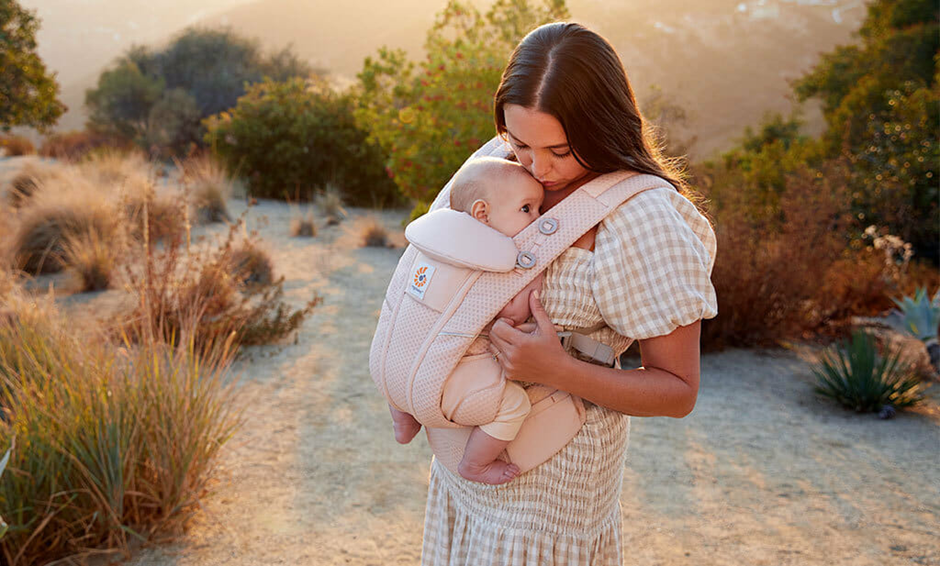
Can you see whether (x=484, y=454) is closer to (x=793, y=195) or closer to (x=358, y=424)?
(x=358, y=424)

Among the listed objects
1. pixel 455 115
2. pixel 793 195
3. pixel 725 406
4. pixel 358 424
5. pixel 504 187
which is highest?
pixel 504 187

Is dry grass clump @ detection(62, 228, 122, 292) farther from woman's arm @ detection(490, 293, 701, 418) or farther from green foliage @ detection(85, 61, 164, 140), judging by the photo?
green foliage @ detection(85, 61, 164, 140)

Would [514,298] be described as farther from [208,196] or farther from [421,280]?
[208,196]

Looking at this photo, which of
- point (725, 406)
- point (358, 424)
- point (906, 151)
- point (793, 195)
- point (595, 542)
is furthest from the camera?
point (906, 151)

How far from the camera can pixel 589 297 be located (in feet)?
4.39

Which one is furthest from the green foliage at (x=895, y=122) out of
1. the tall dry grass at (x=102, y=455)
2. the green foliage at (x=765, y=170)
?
the tall dry grass at (x=102, y=455)

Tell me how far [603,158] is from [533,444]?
23.6 inches

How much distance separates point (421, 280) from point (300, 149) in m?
12.5

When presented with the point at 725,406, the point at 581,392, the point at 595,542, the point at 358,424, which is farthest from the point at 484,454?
the point at 725,406

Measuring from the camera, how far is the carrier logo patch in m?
1.36

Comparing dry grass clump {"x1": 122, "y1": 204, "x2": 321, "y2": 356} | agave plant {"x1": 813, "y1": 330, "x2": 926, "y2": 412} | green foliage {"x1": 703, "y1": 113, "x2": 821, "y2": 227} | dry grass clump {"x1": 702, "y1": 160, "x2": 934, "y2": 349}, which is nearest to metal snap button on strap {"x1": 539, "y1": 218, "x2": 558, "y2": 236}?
dry grass clump {"x1": 122, "y1": 204, "x2": 321, "y2": 356}

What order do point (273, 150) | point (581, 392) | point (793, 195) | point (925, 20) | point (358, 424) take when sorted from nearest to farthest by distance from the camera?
point (581, 392) → point (358, 424) → point (793, 195) → point (273, 150) → point (925, 20)

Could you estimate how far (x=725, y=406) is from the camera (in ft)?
16.7

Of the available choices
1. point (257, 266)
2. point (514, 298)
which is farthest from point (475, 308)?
point (257, 266)
